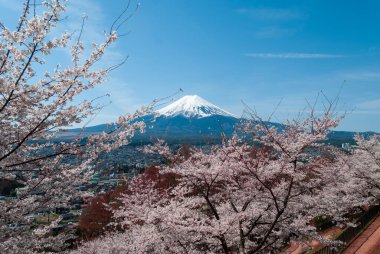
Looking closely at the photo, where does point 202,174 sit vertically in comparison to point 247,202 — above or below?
above

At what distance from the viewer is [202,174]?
784 centimetres

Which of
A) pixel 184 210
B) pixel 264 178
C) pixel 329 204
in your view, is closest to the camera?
pixel 264 178

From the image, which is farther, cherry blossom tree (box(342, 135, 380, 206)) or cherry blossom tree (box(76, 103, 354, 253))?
cherry blossom tree (box(342, 135, 380, 206))

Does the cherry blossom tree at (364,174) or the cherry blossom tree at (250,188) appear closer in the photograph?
the cherry blossom tree at (250,188)

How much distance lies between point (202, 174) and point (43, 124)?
4.74 meters

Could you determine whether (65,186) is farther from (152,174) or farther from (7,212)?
(152,174)

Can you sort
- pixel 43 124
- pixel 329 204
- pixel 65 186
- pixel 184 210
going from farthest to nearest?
1. pixel 329 204
2. pixel 184 210
3. pixel 65 186
4. pixel 43 124

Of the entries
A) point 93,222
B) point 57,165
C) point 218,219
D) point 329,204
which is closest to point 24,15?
point 57,165

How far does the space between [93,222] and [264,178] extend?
73.7 ft

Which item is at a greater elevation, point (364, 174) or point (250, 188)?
point (250, 188)

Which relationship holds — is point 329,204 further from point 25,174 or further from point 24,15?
point 24,15

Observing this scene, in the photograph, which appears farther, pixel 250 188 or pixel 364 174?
pixel 364 174

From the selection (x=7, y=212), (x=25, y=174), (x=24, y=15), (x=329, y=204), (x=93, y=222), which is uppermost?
(x=24, y=15)

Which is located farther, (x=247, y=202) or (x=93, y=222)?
(x=93, y=222)
